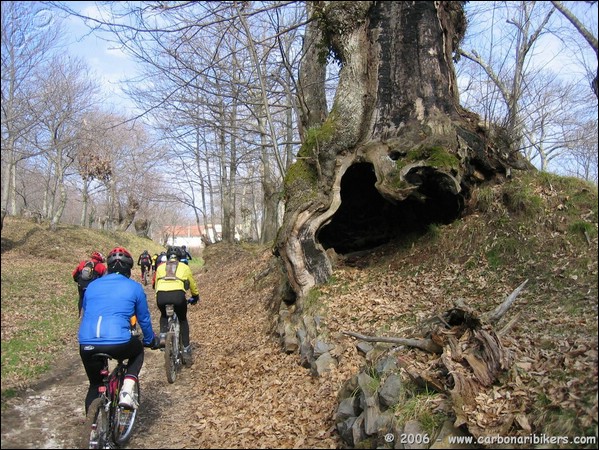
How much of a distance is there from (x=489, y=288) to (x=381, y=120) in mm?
3386

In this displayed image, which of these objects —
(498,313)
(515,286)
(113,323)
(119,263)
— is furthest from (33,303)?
(515,286)

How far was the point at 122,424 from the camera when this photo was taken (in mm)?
4789

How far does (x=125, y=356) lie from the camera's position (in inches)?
187

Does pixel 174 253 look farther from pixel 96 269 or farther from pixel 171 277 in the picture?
pixel 96 269

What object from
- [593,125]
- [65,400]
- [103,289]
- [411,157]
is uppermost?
[593,125]

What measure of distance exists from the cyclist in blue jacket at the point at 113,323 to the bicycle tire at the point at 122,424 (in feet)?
0.43

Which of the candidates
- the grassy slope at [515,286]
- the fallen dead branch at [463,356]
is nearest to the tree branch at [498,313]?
the fallen dead branch at [463,356]

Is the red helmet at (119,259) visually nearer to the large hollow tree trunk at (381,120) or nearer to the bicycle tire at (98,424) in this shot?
the bicycle tire at (98,424)

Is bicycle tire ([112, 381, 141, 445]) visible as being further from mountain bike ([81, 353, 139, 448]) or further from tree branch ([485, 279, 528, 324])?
tree branch ([485, 279, 528, 324])

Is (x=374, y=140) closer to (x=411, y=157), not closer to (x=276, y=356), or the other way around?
(x=411, y=157)

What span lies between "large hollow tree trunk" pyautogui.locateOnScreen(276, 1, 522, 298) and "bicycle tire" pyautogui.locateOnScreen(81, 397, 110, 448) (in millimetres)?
4019

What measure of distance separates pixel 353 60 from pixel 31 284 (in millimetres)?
6126

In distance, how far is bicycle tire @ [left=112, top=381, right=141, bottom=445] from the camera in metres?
4.68

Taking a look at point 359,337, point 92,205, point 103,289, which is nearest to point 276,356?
point 359,337
